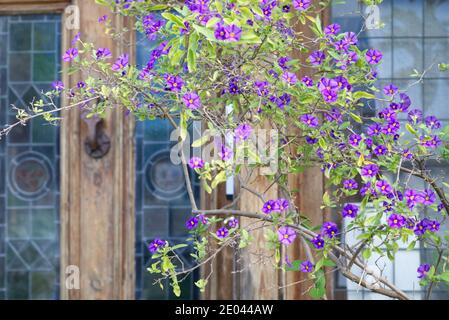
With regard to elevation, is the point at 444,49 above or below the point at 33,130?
above

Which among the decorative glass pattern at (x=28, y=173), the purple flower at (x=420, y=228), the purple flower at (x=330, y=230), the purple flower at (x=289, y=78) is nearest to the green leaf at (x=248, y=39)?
the purple flower at (x=289, y=78)

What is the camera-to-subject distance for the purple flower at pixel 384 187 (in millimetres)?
2701

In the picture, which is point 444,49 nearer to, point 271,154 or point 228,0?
point 271,154

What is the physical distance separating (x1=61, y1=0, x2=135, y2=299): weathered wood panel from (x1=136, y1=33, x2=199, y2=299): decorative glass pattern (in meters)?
0.04

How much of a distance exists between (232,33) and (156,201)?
5.40 feet

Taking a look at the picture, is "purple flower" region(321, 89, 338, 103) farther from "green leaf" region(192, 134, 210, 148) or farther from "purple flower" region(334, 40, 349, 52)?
"green leaf" region(192, 134, 210, 148)

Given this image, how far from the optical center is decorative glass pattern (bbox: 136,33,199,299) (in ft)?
13.2

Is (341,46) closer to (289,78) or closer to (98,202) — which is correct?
(289,78)

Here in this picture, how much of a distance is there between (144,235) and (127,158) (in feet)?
1.13

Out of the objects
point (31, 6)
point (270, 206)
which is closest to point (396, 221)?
point (270, 206)

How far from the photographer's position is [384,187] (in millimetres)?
2709

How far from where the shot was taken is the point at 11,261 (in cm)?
407

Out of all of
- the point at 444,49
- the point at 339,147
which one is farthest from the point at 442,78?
the point at 339,147

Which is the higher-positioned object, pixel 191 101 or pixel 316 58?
pixel 316 58
